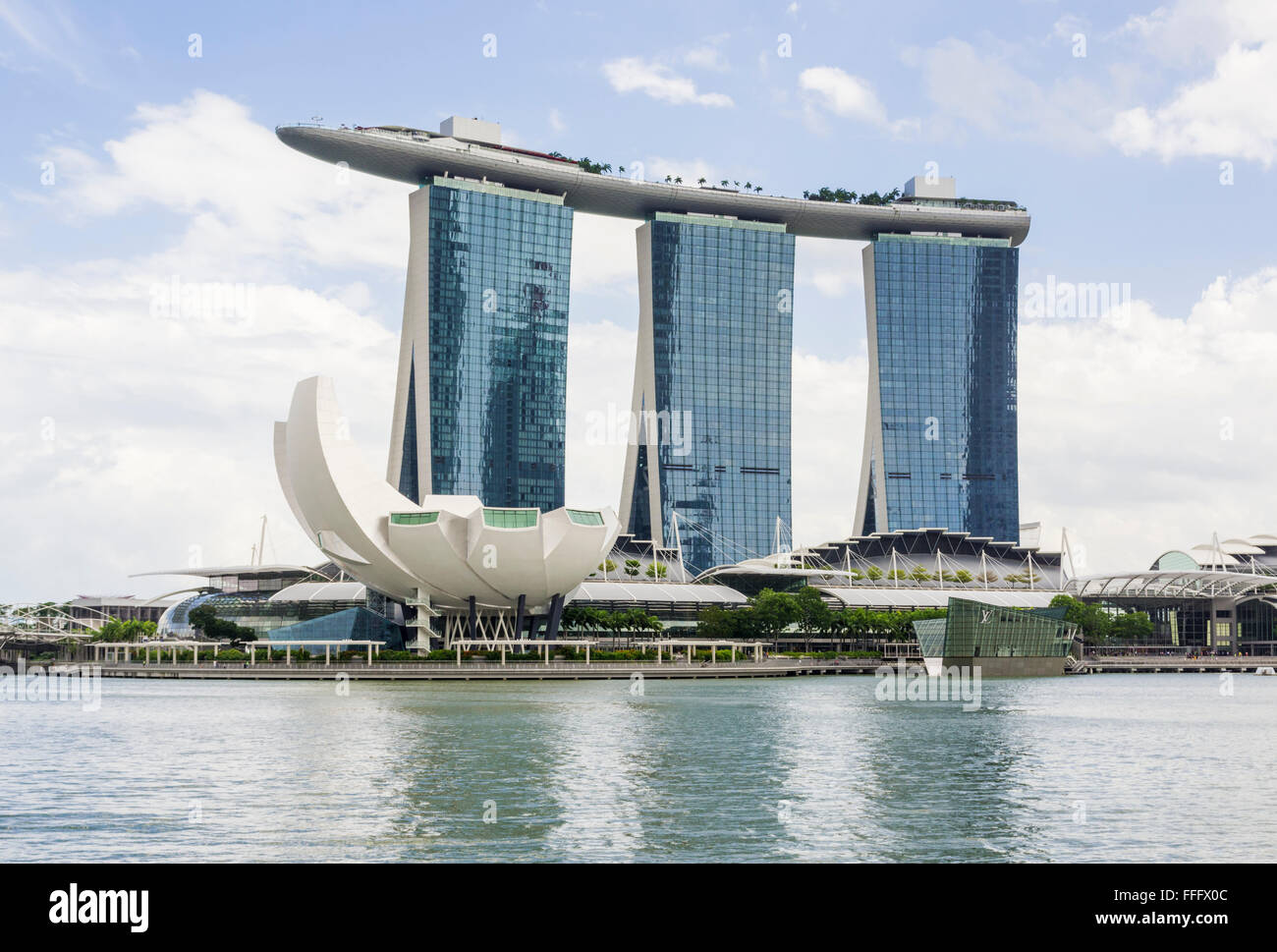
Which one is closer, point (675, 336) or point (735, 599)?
point (735, 599)

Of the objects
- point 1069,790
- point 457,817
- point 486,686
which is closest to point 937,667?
point 486,686

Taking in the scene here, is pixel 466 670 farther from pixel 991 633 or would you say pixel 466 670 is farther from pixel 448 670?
pixel 991 633

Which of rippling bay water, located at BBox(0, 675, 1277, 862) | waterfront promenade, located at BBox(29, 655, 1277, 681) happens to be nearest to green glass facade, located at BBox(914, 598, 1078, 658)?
waterfront promenade, located at BBox(29, 655, 1277, 681)

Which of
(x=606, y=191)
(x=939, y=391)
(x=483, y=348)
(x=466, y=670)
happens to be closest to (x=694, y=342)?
(x=606, y=191)

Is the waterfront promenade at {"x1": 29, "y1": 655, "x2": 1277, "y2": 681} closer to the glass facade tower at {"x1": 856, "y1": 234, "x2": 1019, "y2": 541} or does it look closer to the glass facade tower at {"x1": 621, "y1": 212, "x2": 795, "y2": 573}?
the glass facade tower at {"x1": 621, "y1": 212, "x2": 795, "y2": 573}

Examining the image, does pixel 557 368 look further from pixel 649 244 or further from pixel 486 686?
pixel 486 686
